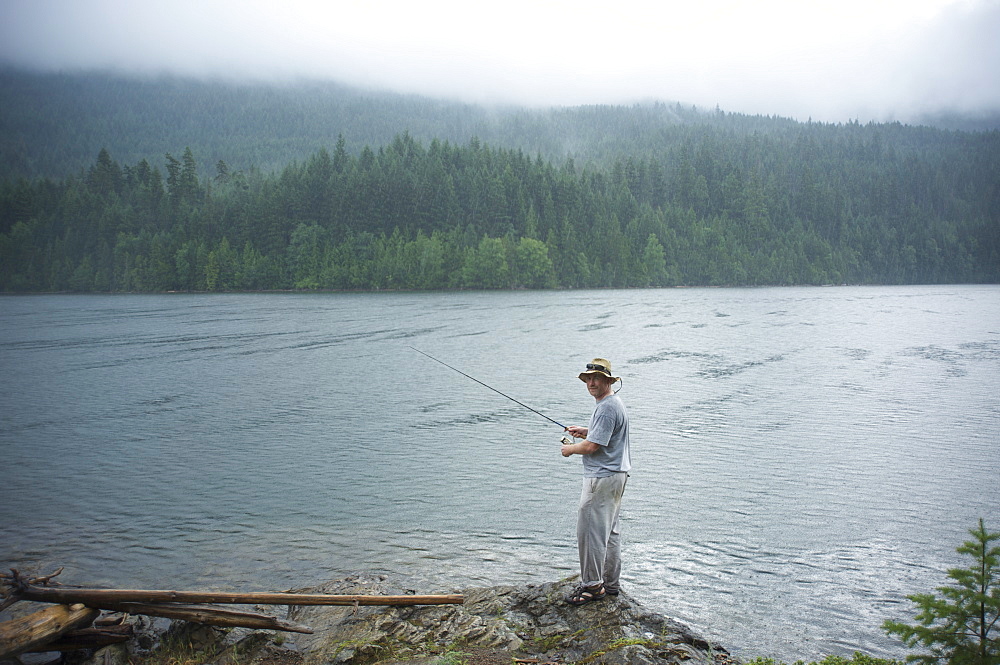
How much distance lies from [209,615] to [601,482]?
454 centimetres

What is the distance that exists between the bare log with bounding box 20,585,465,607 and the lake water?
1.69 metres

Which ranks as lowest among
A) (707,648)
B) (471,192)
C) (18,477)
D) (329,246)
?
(18,477)

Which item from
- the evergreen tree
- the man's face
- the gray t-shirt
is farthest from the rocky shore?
the man's face

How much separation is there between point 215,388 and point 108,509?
1668cm

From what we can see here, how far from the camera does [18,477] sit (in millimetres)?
17422

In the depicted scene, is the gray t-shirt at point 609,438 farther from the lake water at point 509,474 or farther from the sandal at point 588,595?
the lake water at point 509,474

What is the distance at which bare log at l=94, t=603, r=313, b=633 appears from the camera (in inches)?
310

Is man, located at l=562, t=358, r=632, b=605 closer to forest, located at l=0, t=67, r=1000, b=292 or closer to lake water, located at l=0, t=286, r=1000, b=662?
lake water, located at l=0, t=286, r=1000, b=662

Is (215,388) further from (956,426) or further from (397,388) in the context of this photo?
(956,426)

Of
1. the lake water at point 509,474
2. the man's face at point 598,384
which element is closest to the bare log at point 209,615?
the lake water at point 509,474

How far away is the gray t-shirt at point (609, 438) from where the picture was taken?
26.5 ft

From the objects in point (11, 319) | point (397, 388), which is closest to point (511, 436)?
point (397, 388)

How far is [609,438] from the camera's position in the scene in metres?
8.05

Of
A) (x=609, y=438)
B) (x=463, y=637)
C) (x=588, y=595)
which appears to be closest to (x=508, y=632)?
(x=463, y=637)
